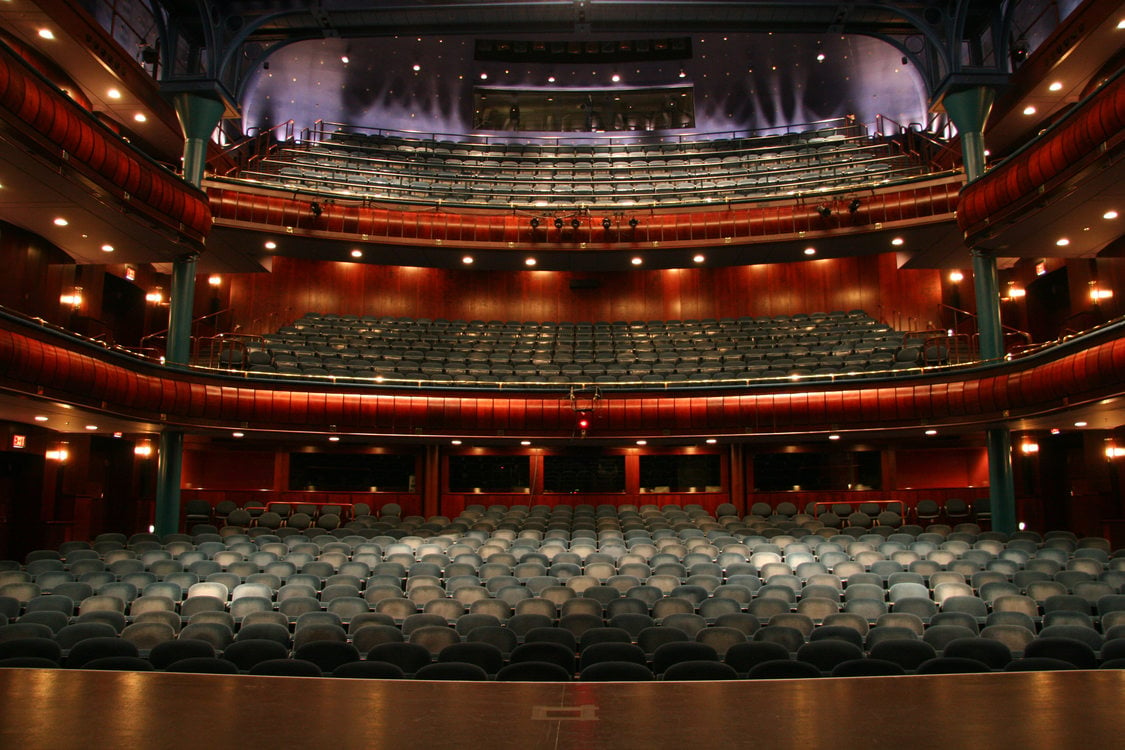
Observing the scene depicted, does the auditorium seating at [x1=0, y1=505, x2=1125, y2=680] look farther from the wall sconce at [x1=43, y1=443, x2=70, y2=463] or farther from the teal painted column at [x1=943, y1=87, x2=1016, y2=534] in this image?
the wall sconce at [x1=43, y1=443, x2=70, y2=463]

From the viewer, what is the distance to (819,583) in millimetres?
7750

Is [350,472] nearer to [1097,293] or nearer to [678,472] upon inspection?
[678,472]

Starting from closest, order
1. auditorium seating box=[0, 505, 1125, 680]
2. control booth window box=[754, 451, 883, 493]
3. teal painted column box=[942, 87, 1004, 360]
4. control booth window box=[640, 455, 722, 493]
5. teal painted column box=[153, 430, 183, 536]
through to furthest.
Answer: auditorium seating box=[0, 505, 1125, 680]
teal painted column box=[153, 430, 183, 536]
teal painted column box=[942, 87, 1004, 360]
control booth window box=[754, 451, 883, 493]
control booth window box=[640, 455, 722, 493]

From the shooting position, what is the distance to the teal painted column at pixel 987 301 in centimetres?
1171

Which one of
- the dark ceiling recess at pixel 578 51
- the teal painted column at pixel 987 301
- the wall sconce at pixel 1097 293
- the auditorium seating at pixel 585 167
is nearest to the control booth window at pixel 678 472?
the teal painted column at pixel 987 301

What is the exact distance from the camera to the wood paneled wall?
726 inches

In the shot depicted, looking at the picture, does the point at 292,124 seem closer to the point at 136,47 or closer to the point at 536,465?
the point at 136,47

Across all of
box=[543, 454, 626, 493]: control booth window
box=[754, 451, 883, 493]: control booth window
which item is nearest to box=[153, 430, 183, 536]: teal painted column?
box=[543, 454, 626, 493]: control booth window

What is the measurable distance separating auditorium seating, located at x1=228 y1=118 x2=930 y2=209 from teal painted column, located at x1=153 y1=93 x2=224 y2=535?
2928 mm

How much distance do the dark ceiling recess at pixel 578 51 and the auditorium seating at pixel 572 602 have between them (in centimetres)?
1351

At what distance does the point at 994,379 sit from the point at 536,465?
794cm

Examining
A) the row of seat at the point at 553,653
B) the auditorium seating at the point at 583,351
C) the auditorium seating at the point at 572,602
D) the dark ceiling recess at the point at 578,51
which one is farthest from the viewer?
the dark ceiling recess at the point at 578,51

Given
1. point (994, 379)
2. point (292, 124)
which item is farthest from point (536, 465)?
point (292, 124)

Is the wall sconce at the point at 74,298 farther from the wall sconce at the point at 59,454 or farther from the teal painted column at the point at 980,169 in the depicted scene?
the teal painted column at the point at 980,169
